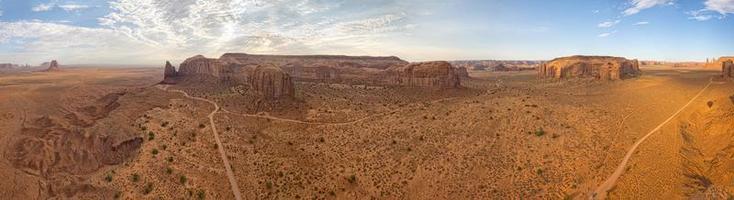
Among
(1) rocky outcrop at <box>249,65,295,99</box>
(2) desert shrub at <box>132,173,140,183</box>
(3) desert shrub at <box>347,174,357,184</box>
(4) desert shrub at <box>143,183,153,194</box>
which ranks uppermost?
(1) rocky outcrop at <box>249,65,295,99</box>

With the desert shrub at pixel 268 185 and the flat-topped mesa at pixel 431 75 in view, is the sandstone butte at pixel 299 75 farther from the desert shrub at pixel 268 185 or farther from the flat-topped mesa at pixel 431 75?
the desert shrub at pixel 268 185

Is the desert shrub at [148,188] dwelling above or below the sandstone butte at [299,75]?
below

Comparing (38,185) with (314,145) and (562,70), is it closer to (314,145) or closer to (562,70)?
(314,145)

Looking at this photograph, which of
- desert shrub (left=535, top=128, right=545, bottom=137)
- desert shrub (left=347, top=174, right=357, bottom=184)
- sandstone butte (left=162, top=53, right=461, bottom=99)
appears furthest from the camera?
sandstone butte (left=162, top=53, right=461, bottom=99)

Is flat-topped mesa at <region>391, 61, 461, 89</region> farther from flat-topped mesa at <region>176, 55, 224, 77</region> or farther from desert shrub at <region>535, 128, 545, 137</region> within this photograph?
flat-topped mesa at <region>176, 55, 224, 77</region>

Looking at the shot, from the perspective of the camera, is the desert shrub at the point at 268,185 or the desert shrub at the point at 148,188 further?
the desert shrub at the point at 268,185

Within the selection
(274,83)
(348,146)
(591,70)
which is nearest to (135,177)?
(348,146)

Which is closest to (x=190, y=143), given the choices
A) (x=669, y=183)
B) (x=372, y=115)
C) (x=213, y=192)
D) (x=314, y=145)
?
(x=213, y=192)

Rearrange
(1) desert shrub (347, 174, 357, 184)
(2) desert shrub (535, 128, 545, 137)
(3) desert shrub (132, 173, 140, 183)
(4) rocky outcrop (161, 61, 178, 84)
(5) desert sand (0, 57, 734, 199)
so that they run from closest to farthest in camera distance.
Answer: (5) desert sand (0, 57, 734, 199) → (3) desert shrub (132, 173, 140, 183) → (1) desert shrub (347, 174, 357, 184) → (2) desert shrub (535, 128, 545, 137) → (4) rocky outcrop (161, 61, 178, 84)

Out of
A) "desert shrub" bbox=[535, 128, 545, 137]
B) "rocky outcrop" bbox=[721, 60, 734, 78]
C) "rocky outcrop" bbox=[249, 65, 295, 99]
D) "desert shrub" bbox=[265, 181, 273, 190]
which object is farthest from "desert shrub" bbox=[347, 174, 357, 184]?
"rocky outcrop" bbox=[721, 60, 734, 78]

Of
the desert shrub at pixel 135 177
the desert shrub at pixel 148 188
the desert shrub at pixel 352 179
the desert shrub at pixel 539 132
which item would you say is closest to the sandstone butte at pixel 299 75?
the desert shrub at pixel 352 179
